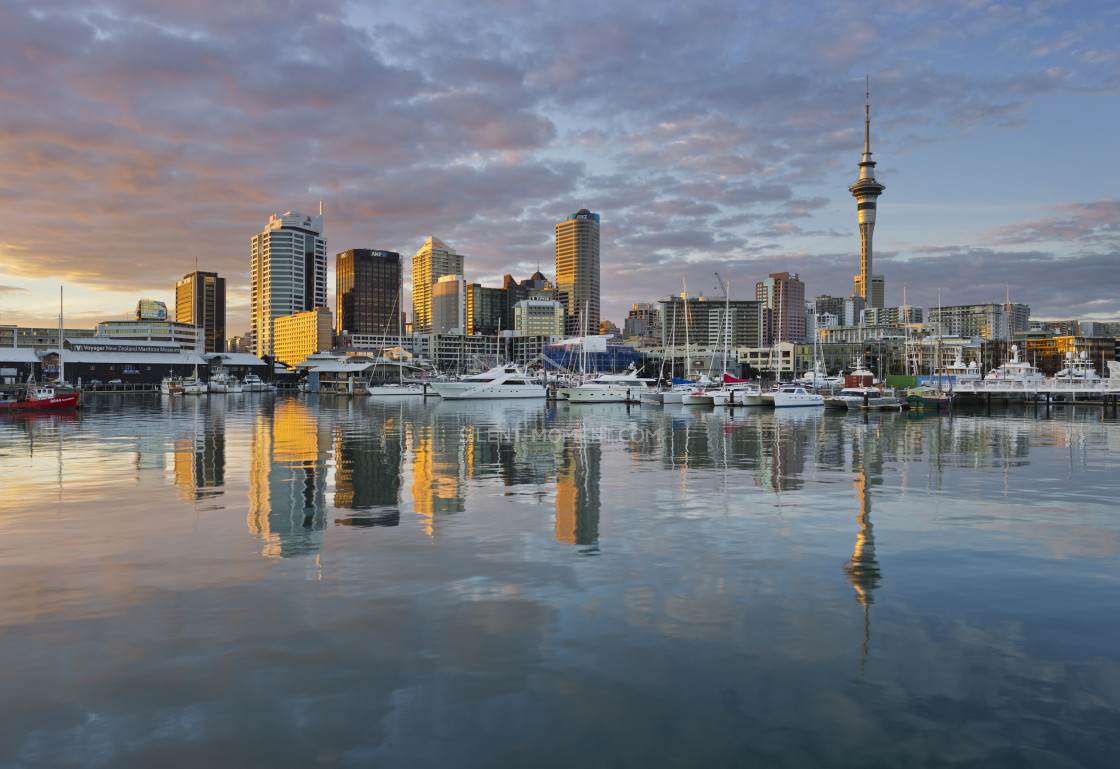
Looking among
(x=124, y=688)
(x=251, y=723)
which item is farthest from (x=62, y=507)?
(x=251, y=723)

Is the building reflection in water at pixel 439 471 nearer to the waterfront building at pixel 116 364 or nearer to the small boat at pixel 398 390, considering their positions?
the small boat at pixel 398 390

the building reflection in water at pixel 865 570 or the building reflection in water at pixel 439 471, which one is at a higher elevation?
the building reflection in water at pixel 865 570

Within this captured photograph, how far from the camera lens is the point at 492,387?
11775 centimetres

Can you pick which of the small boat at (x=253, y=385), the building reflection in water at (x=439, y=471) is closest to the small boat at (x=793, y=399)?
the building reflection in water at (x=439, y=471)

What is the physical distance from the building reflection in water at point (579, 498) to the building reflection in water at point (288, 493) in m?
5.98

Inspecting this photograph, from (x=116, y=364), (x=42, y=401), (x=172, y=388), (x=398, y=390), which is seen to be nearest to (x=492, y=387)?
(x=398, y=390)

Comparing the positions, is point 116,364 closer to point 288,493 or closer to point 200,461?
point 200,461

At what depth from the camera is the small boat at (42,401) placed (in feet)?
262

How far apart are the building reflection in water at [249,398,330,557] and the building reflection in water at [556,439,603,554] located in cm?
598

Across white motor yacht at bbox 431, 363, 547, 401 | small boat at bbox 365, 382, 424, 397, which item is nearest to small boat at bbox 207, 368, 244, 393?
small boat at bbox 365, 382, 424, 397

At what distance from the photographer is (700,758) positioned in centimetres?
736

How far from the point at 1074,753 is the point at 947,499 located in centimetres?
1684

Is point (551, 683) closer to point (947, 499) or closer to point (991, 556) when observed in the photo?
point (991, 556)

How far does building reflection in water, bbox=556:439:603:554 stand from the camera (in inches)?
675
